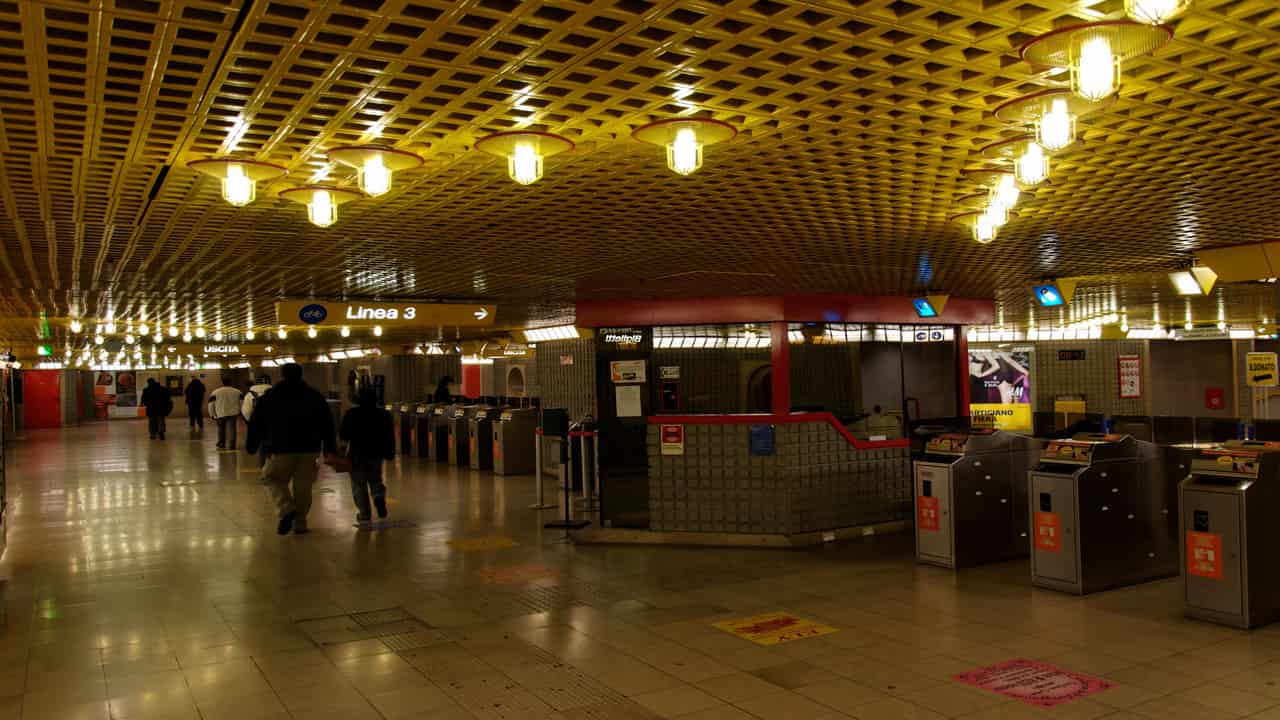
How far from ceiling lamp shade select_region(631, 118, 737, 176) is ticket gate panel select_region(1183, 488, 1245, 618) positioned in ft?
15.8

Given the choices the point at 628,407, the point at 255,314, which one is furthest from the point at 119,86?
the point at 255,314

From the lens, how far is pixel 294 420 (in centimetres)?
1028

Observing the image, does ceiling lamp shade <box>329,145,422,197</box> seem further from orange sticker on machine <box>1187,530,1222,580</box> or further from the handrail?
the handrail

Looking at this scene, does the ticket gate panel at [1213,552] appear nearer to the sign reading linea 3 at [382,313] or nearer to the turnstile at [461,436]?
the sign reading linea 3 at [382,313]

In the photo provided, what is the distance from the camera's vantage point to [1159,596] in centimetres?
738

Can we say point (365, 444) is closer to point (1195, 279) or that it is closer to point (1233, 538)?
point (1233, 538)

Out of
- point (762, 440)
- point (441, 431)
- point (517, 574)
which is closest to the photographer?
point (517, 574)

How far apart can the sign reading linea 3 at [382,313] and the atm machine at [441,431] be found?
7.59 m

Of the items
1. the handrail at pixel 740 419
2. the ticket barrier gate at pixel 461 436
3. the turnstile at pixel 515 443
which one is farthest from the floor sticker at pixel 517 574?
the ticket barrier gate at pixel 461 436

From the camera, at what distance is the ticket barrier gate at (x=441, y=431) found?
63.6ft

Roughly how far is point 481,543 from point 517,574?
1.67 m

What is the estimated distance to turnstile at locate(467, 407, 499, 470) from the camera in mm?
17516

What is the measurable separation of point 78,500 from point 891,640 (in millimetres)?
12285

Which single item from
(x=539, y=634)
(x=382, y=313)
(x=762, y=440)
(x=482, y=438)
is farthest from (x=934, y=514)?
(x=482, y=438)
